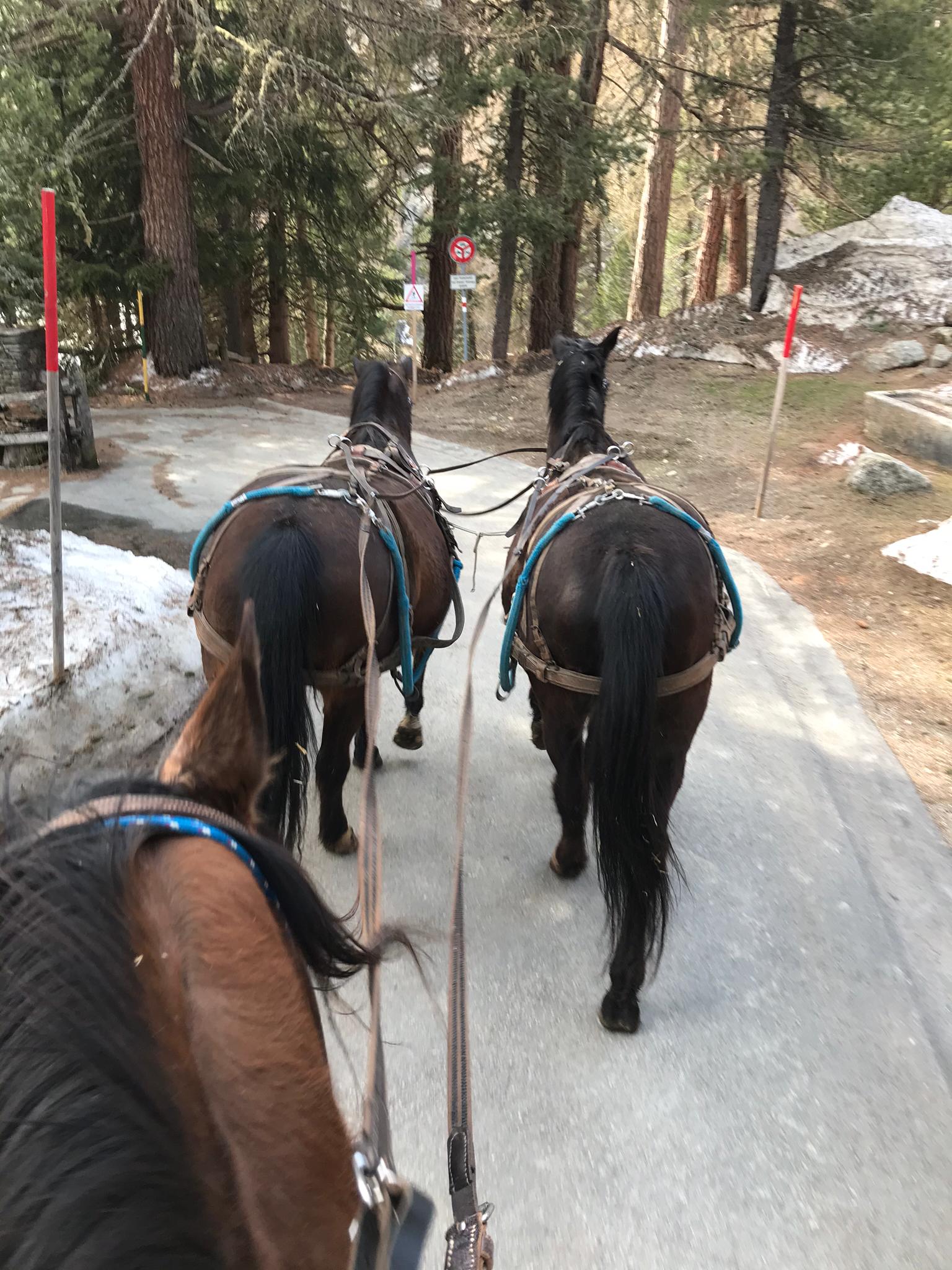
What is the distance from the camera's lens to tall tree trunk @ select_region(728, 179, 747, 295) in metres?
18.3

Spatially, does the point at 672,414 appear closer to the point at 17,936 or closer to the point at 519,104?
the point at 519,104

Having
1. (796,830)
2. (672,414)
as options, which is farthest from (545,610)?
(672,414)

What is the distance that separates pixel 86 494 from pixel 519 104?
37.1 feet

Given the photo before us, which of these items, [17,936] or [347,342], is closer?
[17,936]

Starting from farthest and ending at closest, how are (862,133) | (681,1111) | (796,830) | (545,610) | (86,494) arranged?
1. (862,133)
2. (86,494)
3. (796,830)
4. (545,610)
5. (681,1111)

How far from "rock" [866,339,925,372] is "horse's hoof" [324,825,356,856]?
1311cm

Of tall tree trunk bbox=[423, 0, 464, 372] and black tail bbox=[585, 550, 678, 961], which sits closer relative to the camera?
black tail bbox=[585, 550, 678, 961]

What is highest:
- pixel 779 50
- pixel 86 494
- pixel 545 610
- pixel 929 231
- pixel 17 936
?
pixel 779 50

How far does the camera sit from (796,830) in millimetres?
3635

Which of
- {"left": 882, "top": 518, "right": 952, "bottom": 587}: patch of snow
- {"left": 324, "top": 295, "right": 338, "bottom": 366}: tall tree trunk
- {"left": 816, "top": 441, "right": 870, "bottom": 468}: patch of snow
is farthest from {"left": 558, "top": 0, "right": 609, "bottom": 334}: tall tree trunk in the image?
{"left": 882, "top": 518, "right": 952, "bottom": 587}: patch of snow

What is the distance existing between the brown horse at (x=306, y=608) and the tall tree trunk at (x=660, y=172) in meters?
14.0

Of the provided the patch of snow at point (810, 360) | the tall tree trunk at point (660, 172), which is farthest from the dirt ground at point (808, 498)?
the tall tree trunk at point (660, 172)

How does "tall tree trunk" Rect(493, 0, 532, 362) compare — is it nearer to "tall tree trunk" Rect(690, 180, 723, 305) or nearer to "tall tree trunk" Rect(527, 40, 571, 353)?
"tall tree trunk" Rect(527, 40, 571, 353)

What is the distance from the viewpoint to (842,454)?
10086 mm
